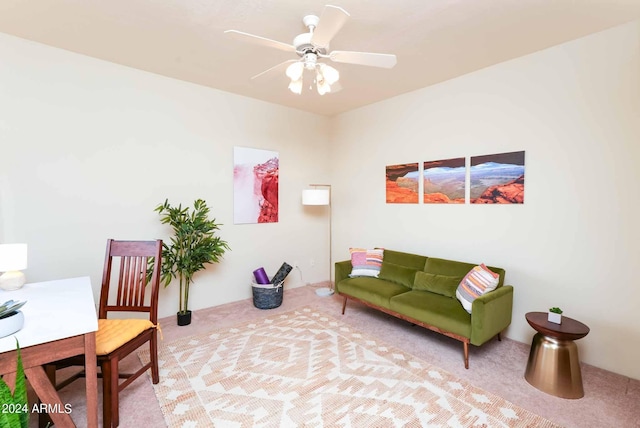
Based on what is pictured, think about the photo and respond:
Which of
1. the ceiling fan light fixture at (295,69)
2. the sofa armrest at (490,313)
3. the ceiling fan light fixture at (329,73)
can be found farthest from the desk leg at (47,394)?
the sofa armrest at (490,313)

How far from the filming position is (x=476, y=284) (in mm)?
2719

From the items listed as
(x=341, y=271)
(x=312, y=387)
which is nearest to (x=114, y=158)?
(x=341, y=271)

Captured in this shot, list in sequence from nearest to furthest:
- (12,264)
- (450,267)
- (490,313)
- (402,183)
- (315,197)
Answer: (12,264)
(490,313)
(450,267)
(402,183)
(315,197)

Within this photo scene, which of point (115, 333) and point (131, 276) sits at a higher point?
point (131, 276)

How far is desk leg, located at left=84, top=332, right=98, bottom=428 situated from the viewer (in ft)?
4.78

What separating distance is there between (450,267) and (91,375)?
306 centimetres

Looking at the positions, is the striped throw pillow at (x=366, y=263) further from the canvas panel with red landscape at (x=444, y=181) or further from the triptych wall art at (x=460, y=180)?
the canvas panel with red landscape at (x=444, y=181)

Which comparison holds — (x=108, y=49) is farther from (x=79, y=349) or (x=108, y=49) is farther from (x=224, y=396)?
(x=224, y=396)

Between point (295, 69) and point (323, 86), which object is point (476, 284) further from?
point (295, 69)

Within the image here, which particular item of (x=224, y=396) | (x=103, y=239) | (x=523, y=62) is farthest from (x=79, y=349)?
(x=523, y=62)

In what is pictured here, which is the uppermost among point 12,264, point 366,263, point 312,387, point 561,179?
point 561,179

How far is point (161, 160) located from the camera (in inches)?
135

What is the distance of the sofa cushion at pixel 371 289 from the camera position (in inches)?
125

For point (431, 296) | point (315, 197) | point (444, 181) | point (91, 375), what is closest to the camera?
point (91, 375)
